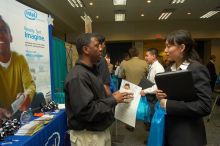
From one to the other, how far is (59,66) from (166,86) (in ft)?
10.2

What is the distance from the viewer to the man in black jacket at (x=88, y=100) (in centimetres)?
159

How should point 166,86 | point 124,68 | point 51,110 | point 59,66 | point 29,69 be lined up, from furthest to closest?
1. point 124,68
2. point 59,66
3. point 51,110
4. point 29,69
5. point 166,86

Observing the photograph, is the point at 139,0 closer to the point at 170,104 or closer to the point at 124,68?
the point at 124,68

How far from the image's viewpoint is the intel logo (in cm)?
251

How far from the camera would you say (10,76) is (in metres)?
2.18

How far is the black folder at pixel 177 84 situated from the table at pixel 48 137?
984mm

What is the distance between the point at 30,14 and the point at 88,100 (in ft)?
4.87

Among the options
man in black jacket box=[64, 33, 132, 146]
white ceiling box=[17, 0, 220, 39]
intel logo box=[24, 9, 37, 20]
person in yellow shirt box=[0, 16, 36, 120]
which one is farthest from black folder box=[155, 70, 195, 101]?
white ceiling box=[17, 0, 220, 39]

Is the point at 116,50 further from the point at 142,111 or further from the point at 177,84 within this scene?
the point at 177,84

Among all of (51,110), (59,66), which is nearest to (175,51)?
(51,110)

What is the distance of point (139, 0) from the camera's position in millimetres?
7832

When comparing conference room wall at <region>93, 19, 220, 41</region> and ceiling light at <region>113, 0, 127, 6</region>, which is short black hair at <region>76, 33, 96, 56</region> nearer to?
ceiling light at <region>113, 0, 127, 6</region>

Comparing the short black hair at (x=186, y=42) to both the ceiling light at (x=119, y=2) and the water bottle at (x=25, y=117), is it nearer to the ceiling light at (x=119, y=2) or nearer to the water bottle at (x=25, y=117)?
the water bottle at (x=25, y=117)

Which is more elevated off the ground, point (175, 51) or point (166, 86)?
point (175, 51)
